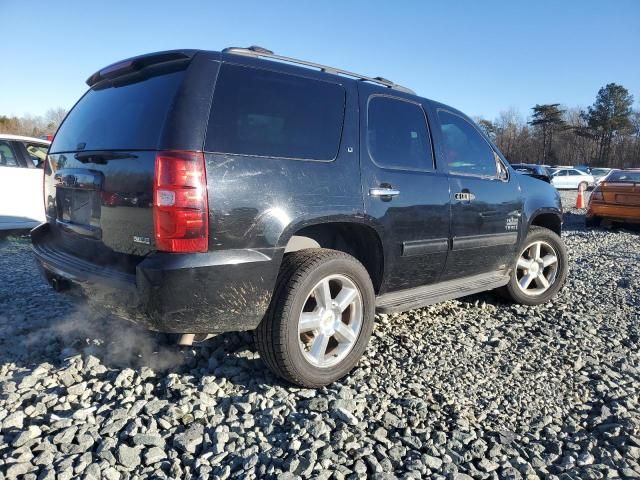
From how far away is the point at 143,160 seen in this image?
230 centimetres

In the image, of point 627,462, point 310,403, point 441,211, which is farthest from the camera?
point 441,211

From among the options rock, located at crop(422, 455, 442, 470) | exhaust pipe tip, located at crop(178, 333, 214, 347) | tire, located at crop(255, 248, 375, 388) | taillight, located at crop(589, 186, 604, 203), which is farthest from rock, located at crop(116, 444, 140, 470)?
taillight, located at crop(589, 186, 604, 203)

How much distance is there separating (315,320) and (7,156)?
6.64 metres

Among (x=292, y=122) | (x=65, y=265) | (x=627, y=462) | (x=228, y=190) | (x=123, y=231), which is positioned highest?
(x=292, y=122)

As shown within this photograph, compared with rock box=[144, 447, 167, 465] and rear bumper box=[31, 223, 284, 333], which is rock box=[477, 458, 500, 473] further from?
rock box=[144, 447, 167, 465]

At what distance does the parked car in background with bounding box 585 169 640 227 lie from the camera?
958 cm

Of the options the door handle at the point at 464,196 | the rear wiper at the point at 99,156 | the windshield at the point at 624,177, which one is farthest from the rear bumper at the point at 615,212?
the rear wiper at the point at 99,156

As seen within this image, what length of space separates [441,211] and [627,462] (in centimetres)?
185

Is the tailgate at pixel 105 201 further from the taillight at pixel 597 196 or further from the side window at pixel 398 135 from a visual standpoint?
the taillight at pixel 597 196

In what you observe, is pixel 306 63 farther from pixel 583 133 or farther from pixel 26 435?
pixel 583 133

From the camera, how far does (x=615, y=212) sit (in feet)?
32.2

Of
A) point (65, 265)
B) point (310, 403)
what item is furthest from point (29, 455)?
point (310, 403)

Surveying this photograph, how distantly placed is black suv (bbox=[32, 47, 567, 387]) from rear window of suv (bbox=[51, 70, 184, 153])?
1 centimetres

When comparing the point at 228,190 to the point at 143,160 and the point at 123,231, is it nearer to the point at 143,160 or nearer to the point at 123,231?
the point at 143,160
